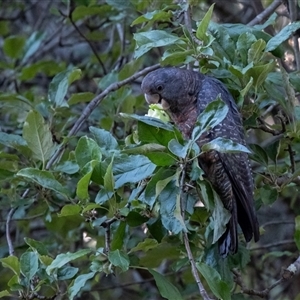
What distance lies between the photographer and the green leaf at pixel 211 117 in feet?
4.96

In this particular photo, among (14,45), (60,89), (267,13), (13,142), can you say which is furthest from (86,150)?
(14,45)

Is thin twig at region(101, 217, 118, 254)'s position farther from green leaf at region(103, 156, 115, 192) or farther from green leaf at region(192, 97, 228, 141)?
green leaf at region(192, 97, 228, 141)

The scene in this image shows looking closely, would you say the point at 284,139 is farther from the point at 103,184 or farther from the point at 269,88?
the point at 103,184

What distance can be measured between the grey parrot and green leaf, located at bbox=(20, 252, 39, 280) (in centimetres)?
49

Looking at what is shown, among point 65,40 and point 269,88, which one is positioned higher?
point 269,88

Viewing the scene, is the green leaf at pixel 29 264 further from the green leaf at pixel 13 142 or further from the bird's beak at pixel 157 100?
the bird's beak at pixel 157 100

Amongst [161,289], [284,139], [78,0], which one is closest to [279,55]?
[284,139]

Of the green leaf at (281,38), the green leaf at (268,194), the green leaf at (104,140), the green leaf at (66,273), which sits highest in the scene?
the green leaf at (281,38)

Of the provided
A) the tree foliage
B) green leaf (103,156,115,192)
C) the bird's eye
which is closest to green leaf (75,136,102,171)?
the tree foliage

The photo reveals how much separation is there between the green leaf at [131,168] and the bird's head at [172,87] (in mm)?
469

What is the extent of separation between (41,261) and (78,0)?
1.45 metres

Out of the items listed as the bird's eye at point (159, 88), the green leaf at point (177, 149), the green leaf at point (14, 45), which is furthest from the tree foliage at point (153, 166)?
the green leaf at point (14, 45)

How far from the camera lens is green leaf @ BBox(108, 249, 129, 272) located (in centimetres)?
158

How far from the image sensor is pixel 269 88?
188 cm
